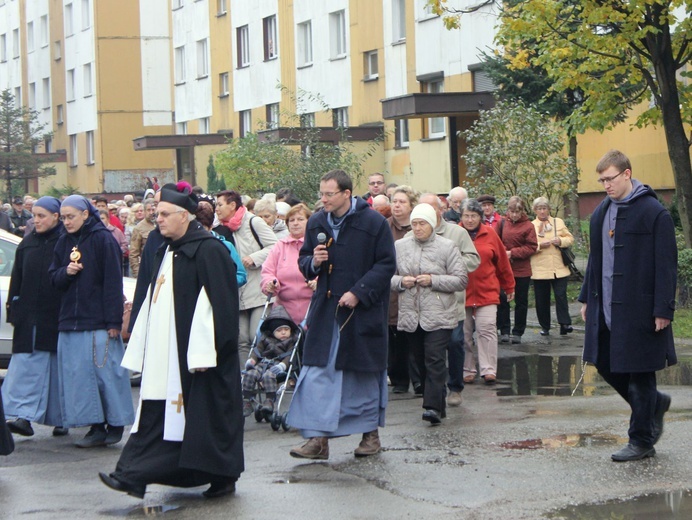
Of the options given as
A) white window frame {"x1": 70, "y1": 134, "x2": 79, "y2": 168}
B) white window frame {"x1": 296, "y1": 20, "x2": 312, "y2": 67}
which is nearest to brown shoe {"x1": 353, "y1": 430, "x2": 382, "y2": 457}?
white window frame {"x1": 296, "y1": 20, "x2": 312, "y2": 67}

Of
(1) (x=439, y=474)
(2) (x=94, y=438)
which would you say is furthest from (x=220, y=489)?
(2) (x=94, y=438)

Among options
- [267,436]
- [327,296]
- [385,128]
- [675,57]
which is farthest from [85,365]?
[385,128]

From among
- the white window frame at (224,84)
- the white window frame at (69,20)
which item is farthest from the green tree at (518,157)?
the white window frame at (69,20)

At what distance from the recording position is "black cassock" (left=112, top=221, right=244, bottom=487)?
694 cm

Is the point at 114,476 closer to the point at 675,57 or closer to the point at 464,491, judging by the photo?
the point at 464,491

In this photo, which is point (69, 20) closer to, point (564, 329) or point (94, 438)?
point (564, 329)

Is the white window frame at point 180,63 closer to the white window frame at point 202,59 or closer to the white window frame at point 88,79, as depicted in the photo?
the white window frame at point 202,59

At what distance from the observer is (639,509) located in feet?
21.6

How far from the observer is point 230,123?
47.1 m

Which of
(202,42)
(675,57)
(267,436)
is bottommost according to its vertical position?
(267,436)

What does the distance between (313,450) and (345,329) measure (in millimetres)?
866

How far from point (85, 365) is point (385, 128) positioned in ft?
87.6

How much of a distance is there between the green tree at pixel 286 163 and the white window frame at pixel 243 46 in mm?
21394

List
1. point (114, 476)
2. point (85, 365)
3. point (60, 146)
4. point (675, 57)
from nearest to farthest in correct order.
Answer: point (114, 476) → point (85, 365) → point (675, 57) → point (60, 146)
